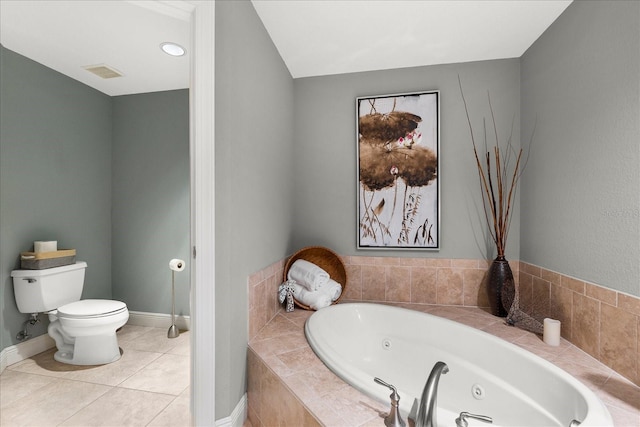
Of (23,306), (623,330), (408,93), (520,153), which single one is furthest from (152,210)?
(623,330)

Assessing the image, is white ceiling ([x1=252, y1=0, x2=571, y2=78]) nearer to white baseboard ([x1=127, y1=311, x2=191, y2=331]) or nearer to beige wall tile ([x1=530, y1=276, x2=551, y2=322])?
beige wall tile ([x1=530, y1=276, x2=551, y2=322])

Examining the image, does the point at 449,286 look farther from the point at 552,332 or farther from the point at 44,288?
the point at 44,288

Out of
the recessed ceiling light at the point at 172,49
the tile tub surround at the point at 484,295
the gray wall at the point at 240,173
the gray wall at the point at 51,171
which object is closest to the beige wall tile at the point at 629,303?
the tile tub surround at the point at 484,295

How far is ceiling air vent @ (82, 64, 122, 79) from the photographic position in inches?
97.9

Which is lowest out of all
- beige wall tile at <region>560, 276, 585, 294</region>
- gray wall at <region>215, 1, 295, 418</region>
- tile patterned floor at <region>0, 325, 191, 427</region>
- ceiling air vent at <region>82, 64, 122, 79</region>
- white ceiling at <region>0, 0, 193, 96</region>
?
tile patterned floor at <region>0, 325, 191, 427</region>

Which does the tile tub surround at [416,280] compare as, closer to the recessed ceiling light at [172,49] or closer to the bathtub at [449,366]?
the bathtub at [449,366]

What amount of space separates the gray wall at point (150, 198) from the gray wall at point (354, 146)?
3.90 ft

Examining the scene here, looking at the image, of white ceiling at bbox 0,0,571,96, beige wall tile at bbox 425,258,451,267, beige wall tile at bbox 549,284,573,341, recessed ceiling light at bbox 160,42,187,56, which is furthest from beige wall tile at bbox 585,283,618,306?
recessed ceiling light at bbox 160,42,187,56

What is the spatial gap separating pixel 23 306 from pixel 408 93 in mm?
3293

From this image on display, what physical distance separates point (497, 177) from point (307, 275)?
1561mm

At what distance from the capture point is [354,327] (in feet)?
7.17

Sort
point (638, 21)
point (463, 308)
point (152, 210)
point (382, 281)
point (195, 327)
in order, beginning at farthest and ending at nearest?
1. point (152, 210)
2. point (382, 281)
3. point (463, 308)
4. point (195, 327)
5. point (638, 21)

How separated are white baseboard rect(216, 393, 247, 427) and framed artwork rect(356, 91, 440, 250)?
1.36 meters

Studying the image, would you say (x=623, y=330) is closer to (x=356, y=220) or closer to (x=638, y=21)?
(x=638, y=21)
